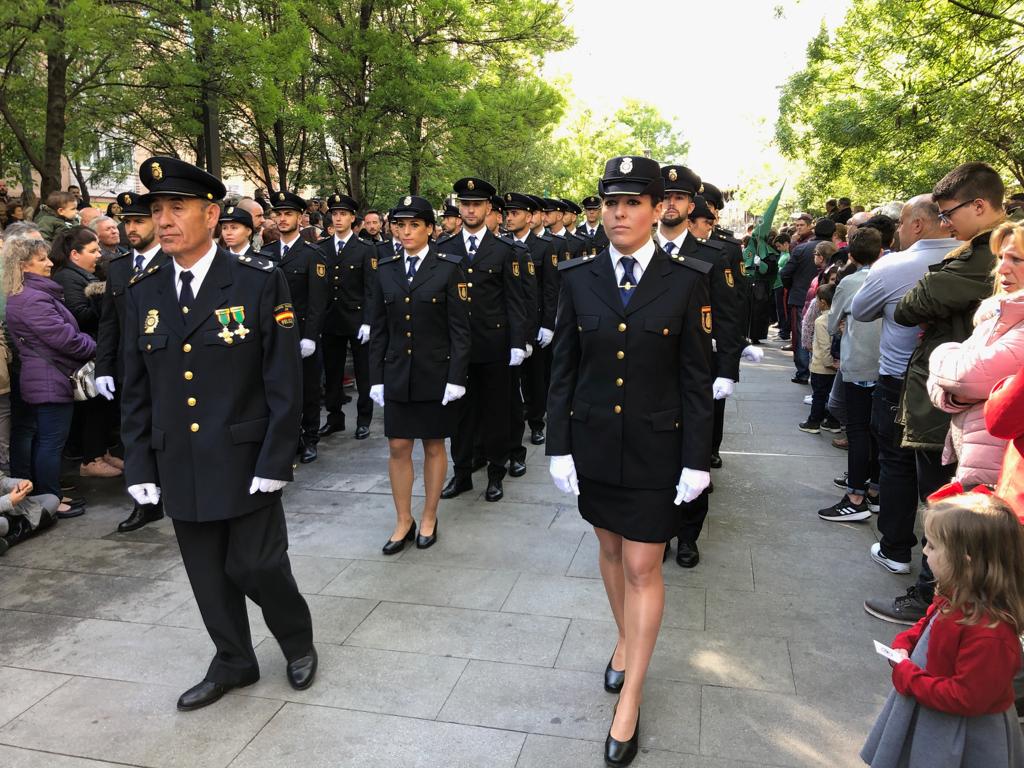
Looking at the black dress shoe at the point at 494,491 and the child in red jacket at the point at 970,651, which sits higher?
the child in red jacket at the point at 970,651

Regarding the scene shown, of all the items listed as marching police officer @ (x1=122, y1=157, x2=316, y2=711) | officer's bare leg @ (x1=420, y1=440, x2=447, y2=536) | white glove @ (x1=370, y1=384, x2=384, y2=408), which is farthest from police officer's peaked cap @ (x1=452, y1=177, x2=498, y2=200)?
marching police officer @ (x1=122, y1=157, x2=316, y2=711)

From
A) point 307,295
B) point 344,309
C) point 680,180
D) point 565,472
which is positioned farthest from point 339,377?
point 565,472

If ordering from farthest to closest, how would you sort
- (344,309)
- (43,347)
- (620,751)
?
(344,309)
(43,347)
(620,751)

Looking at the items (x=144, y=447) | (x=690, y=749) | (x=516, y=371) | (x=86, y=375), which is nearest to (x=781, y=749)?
(x=690, y=749)

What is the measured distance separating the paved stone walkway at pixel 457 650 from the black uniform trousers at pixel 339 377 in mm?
2369

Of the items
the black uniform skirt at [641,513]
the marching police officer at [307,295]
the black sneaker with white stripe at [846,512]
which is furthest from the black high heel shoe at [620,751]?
the marching police officer at [307,295]

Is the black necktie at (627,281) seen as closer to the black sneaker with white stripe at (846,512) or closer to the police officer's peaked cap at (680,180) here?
the police officer's peaked cap at (680,180)

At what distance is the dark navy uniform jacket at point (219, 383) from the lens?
131 inches

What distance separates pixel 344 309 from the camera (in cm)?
823

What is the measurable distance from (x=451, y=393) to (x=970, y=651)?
11.0ft

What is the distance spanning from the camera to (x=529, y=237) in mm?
8297

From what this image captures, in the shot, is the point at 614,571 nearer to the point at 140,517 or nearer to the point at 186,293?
the point at 186,293

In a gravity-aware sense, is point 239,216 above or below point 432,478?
above

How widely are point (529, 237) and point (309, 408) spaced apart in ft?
9.31
